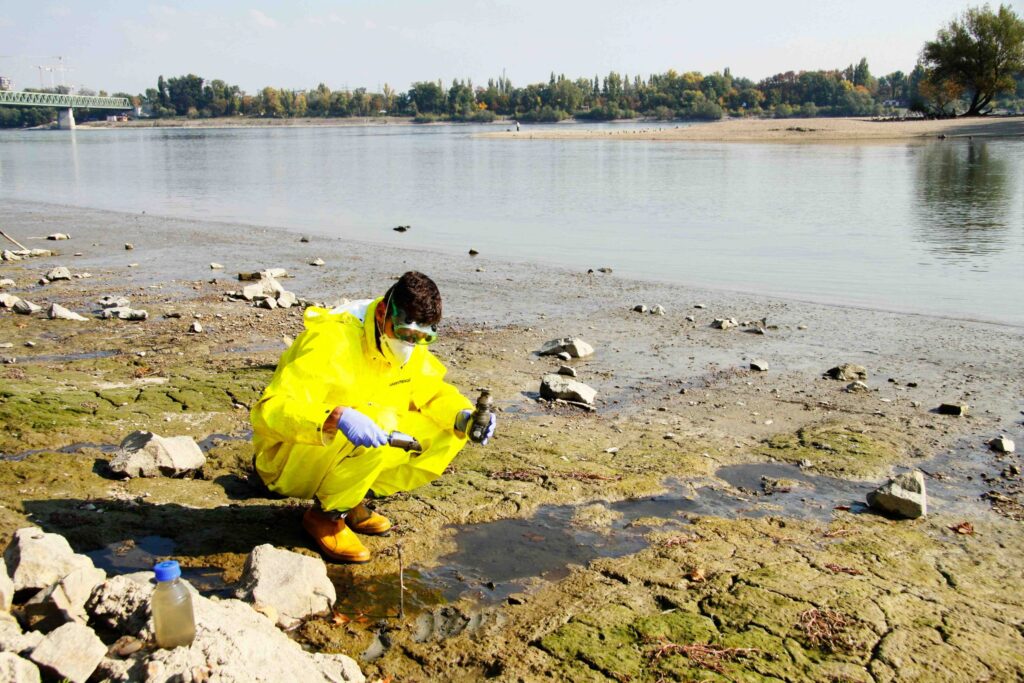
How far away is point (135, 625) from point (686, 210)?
21.5 metres

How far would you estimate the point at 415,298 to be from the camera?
418cm

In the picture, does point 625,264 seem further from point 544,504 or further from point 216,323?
point 544,504

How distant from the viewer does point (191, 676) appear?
2.90 metres

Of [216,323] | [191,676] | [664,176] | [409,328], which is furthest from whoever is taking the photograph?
[664,176]

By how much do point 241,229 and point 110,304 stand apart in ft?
32.2

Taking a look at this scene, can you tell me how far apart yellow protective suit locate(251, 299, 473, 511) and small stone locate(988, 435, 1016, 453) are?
3992 mm

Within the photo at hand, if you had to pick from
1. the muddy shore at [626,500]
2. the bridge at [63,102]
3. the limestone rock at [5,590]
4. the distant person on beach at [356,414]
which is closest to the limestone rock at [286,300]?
the muddy shore at [626,500]

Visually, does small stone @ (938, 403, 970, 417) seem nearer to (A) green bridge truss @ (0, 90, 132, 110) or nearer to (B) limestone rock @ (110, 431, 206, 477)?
(B) limestone rock @ (110, 431, 206, 477)

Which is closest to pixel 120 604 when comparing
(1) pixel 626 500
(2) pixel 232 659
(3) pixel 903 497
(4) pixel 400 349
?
(2) pixel 232 659

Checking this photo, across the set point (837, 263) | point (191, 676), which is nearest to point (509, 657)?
point (191, 676)

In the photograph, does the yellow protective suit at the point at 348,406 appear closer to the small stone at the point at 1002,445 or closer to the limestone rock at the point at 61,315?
the small stone at the point at 1002,445

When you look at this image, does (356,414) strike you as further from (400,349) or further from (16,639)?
(16,639)

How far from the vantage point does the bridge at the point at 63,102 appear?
14800 centimetres

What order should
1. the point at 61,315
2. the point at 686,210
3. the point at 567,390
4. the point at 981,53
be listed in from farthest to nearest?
the point at 981,53 < the point at 686,210 < the point at 61,315 < the point at 567,390
